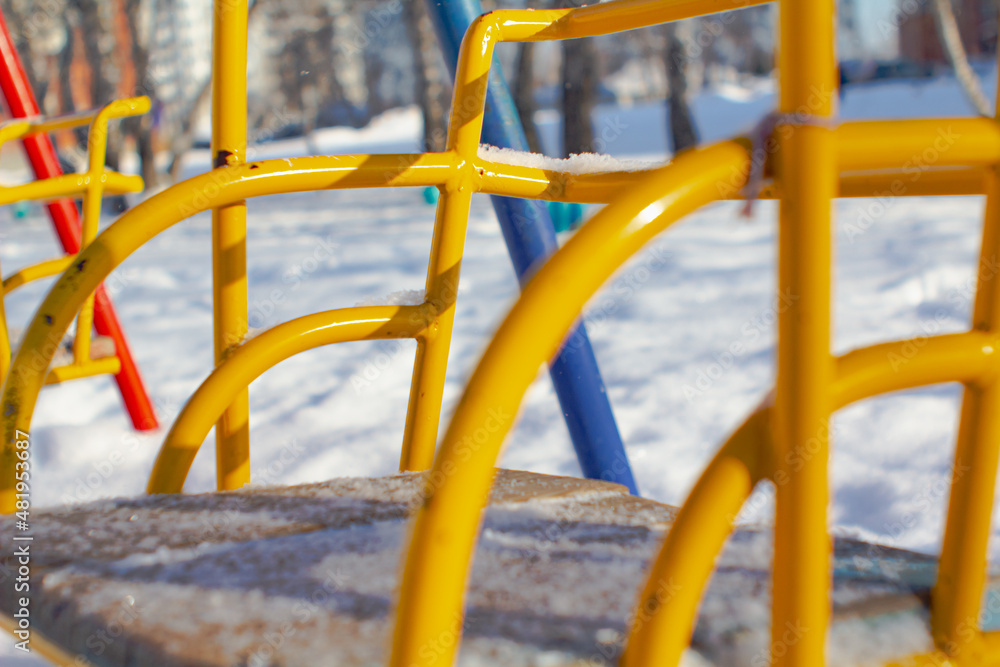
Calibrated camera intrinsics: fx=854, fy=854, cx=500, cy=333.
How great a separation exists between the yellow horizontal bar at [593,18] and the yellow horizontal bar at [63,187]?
3.83 ft

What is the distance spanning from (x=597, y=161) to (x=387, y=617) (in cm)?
57

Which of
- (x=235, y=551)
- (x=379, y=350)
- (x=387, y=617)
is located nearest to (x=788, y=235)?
(x=387, y=617)

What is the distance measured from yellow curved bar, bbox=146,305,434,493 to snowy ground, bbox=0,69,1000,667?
0.26 metres

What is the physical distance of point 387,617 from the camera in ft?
2.03

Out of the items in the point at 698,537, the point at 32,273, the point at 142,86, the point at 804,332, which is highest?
the point at 142,86

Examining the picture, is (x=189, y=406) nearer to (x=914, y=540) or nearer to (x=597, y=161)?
(x=597, y=161)

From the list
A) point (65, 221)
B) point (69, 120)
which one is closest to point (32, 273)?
point (69, 120)

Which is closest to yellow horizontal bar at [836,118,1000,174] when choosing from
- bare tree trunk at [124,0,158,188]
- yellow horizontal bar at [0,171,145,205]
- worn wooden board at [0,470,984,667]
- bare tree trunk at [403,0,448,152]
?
worn wooden board at [0,470,984,667]

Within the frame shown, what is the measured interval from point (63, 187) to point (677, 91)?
721cm

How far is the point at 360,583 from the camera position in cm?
68

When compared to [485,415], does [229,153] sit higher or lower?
higher

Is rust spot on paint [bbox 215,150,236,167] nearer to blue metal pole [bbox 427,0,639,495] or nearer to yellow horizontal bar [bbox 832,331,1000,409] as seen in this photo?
blue metal pole [bbox 427,0,639,495]
